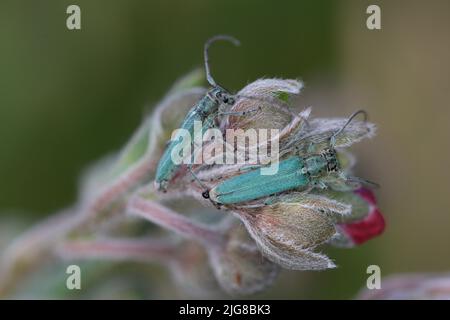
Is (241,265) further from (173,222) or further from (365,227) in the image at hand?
(365,227)

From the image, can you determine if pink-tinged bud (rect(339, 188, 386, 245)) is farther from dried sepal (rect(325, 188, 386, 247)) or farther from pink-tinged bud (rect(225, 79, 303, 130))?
pink-tinged bud (rect(225, 79, 303, 130))

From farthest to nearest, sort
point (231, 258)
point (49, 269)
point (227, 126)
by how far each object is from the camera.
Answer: point (49, 269)
point (231, 258)
point (227, 126)

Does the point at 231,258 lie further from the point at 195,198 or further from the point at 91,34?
the point at 91,34

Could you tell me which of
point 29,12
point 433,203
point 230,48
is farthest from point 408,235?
point 29,12

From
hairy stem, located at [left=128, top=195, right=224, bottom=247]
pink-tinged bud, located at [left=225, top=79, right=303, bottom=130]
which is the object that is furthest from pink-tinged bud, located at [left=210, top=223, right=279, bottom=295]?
pink-tinged bud, located at [left=225, top=79, right=303, bottom=130]

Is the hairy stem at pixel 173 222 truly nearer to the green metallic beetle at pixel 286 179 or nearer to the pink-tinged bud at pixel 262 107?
the green metallic beetle at pixel 286 179

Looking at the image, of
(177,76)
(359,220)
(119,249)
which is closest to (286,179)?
(359,220)
